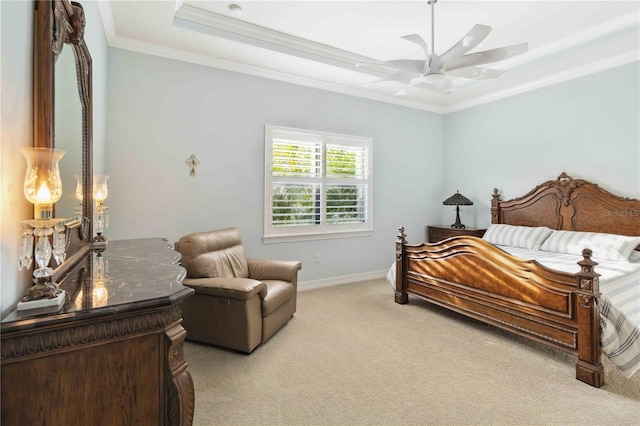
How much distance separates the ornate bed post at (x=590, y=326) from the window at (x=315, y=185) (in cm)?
294

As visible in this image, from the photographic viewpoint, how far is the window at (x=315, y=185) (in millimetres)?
4207

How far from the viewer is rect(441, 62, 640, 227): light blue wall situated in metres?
3.67

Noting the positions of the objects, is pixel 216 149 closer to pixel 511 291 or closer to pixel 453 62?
pixel 453 62

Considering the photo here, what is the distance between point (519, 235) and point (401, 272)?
1.76 metres

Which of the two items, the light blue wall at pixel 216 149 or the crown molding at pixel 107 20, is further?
the light blue wall at pixel 216 149

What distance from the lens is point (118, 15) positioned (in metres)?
2.89

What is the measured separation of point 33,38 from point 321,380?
7.73ft

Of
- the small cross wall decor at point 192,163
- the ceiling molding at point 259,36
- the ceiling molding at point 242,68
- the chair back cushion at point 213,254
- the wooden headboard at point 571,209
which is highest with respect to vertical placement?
the ceiling molding at point 259,36

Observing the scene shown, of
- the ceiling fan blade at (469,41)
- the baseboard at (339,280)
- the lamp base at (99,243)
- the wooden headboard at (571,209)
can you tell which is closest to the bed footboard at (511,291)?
the baseboard at (339,280)

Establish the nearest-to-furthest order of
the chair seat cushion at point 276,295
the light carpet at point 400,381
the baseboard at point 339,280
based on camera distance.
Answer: the light carpet at point 400,381 → the chair seat cushion at point 276,295 → the baseboard at point 339,280

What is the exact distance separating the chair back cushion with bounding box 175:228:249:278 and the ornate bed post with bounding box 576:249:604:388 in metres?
2.82

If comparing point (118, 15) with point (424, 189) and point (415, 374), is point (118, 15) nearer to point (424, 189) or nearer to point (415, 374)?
point (415, 374)

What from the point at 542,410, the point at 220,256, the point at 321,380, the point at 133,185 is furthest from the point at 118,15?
the point at 542,410

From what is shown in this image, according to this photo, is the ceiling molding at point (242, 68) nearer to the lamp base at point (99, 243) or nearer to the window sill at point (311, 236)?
the window sill at point (311, 236)
